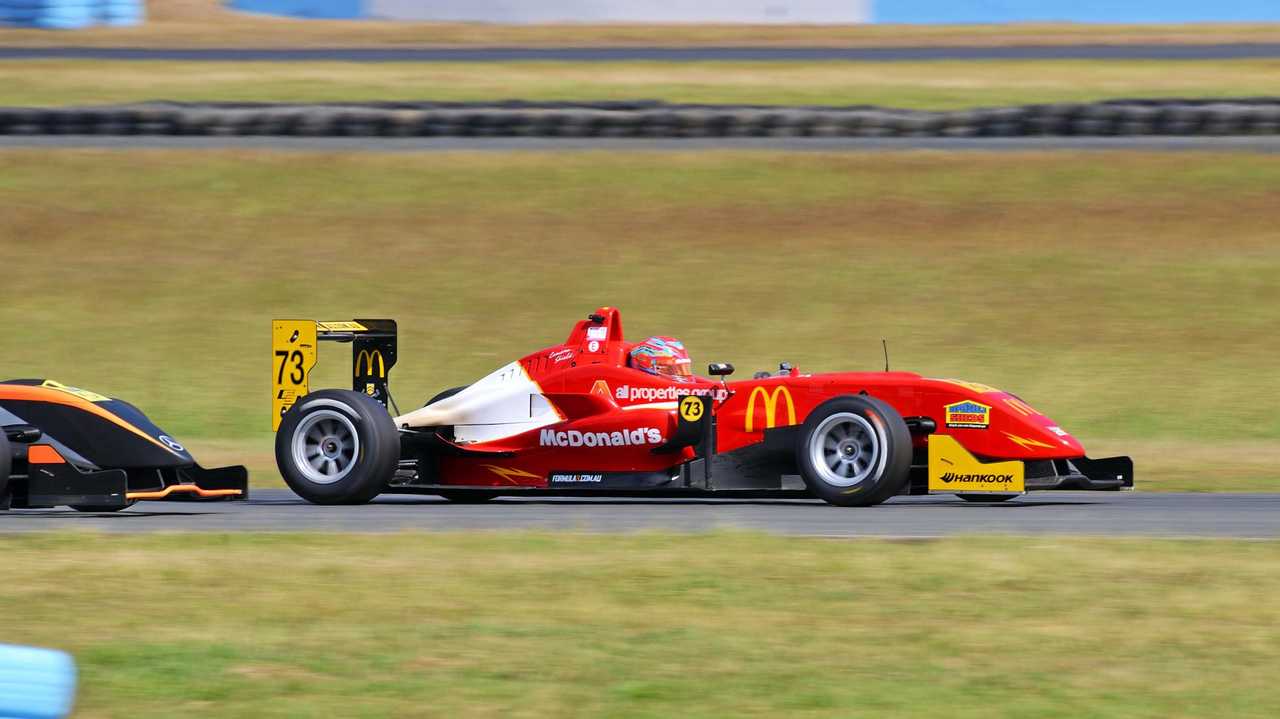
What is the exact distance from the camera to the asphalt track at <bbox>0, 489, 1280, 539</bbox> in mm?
9438

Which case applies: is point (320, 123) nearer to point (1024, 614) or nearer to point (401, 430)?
point (401, 430)

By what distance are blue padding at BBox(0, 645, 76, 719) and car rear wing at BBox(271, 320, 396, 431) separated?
24.7ft

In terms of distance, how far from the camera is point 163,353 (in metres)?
18.9

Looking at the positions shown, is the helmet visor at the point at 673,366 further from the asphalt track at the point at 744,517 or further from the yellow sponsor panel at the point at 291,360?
the yellow sponsor panel at the point at 291,360

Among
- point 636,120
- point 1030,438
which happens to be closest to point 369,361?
point 1030,438

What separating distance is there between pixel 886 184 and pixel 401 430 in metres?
11.6

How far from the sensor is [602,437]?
460 inches

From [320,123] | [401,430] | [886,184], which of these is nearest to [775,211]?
[886,184]

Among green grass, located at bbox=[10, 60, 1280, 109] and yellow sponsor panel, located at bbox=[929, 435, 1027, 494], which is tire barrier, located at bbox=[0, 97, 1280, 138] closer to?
green grass, located at bbox=[10, 60, 1280, 109]

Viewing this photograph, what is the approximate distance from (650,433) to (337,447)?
2.08m

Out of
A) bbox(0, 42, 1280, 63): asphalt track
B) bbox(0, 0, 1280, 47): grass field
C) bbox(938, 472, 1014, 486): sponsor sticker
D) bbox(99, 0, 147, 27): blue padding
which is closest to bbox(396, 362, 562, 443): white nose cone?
bbox(938, 472, 1014, 486): sponsor sticker

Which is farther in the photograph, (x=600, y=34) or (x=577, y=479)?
(x=600, y=34)

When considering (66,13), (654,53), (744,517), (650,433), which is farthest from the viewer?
(66,13)

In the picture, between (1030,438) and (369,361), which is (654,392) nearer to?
(369,361)
